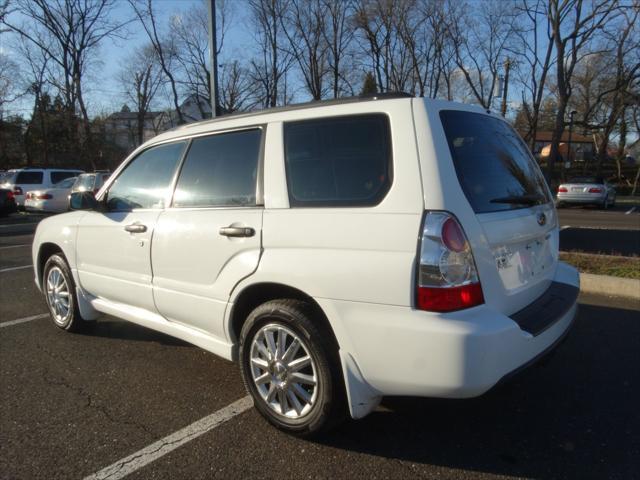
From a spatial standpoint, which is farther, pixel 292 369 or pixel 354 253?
pixel 292 369

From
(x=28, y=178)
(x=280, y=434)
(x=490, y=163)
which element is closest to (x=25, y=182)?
(x=28, y=178)

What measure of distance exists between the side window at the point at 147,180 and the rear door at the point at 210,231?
19 centimetres

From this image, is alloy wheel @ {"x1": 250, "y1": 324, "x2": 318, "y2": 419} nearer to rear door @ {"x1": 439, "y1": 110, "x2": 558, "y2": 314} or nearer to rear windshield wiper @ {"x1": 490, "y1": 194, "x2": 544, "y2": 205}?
rear door @ {"x1": 439, "y1": 110, "x2": 558, "y2": 314}

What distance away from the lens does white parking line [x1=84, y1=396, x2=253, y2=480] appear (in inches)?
100

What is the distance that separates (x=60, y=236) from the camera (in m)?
4.56

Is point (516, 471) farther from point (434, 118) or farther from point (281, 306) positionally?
point (434, 118)

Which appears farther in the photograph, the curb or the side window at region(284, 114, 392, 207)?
the curb

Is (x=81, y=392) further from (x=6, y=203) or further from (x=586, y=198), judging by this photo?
(x=586, y=198)

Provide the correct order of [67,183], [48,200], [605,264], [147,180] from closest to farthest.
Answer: [147,180] < [605,264] < [48,200] < [67,183]

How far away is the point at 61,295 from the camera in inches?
184

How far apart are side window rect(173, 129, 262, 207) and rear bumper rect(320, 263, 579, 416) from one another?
42.2 inches

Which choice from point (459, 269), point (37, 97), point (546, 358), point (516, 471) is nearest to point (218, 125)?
point (459, 269)

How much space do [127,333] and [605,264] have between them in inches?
241

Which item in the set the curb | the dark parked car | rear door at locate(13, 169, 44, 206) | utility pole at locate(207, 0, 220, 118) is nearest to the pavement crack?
the curb
